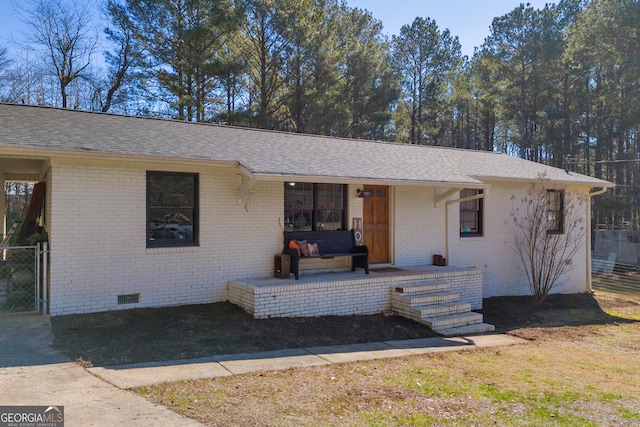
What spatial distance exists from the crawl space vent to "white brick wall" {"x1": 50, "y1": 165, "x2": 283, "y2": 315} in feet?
0.24

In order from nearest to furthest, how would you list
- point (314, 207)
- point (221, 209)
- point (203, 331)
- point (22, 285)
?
point (203, 331), point (22, 285), point (221, 209), point (314, 207)

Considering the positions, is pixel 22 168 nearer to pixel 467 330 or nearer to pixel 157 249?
pixel 157 249

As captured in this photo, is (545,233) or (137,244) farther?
(545,233)

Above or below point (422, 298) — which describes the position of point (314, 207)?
above

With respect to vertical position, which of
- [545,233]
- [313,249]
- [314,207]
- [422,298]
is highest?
[314,207]

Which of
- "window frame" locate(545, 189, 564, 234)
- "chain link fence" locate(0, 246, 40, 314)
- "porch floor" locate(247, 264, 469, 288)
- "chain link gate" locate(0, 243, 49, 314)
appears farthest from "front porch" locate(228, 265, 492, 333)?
"window frame" locate(545, 189, 564, 234)

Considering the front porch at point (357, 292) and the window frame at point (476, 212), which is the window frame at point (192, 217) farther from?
the window frame at point (476, 212)

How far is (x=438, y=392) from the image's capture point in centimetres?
509

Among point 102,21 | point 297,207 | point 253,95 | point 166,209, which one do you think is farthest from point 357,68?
point 166,209

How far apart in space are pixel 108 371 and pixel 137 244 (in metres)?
3.33

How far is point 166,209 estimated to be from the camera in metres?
8.55

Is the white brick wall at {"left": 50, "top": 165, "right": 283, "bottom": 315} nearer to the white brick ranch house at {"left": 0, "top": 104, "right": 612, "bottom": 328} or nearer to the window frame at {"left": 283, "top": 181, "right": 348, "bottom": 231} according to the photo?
the white brick ranch house at {"left": 0, "top": 104, "right": 612, "bottom": 328}

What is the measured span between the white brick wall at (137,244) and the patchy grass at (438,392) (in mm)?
3722

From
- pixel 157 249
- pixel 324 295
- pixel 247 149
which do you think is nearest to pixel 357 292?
pixel 324 295
